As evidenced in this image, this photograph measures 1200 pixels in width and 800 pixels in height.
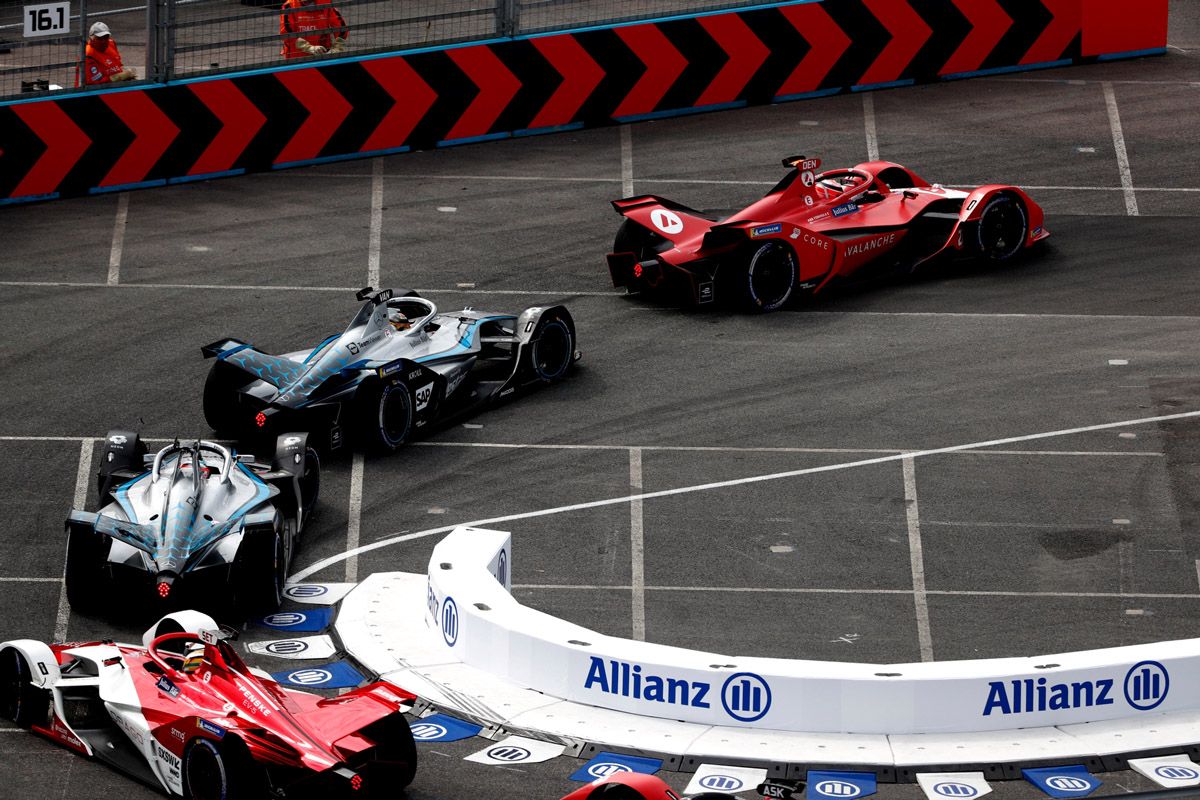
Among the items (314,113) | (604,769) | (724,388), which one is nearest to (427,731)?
(604,769)

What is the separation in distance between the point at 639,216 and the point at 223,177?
6.57m

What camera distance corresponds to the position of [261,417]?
67.9 ft

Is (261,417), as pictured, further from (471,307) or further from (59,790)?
(59,790)

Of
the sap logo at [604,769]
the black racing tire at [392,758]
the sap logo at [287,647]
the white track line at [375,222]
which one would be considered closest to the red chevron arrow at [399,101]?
the white track line at [375,222]

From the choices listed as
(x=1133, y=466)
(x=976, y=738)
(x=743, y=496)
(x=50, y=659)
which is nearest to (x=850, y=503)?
(x=743, y=496)

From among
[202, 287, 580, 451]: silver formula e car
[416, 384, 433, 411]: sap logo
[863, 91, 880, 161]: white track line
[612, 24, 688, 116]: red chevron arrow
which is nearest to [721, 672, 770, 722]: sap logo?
[202, 287, 580, 451]: silver formula e car

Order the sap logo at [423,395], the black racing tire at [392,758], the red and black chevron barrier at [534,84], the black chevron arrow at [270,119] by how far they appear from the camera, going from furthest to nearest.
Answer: the black chevron arrow at [270,119]
the red and black chevron barrier at [534,84]
the sap logo at [423,395]
the black racing tire at [392,758]

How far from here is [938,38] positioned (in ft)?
105

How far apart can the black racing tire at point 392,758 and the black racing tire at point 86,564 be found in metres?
4.35

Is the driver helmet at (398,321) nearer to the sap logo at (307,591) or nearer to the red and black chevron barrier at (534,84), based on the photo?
the sap logo at (307,591)

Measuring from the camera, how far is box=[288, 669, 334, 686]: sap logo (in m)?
16.4

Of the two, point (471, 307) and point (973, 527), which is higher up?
point (471, 307)

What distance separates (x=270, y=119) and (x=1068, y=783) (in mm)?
17209

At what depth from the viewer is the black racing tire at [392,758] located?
14.0 m
